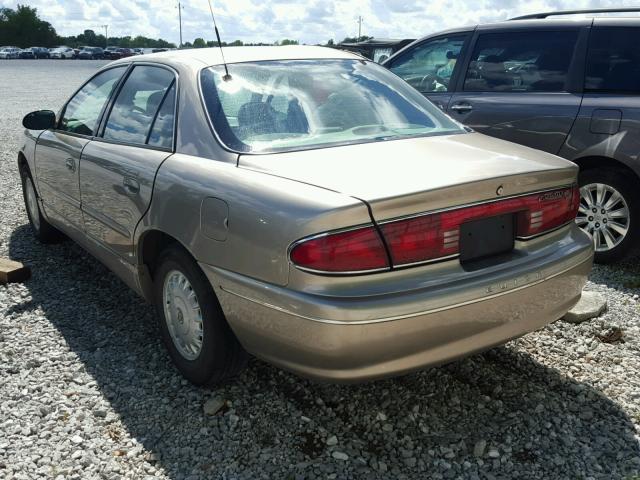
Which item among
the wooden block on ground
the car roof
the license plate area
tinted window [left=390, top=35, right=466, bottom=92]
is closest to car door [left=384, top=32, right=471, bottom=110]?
tinted window [left=390, top=35, right=466, bottom=92]

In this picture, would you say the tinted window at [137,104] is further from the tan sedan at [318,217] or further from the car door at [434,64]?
the car door at [434,64]

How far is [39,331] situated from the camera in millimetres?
3961

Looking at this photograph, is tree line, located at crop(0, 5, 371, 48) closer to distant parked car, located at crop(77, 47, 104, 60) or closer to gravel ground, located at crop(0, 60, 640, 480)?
distant parked car, located at crop(77, 47, 104, 60)

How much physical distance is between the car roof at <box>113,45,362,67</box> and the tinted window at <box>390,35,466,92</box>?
2241 mm

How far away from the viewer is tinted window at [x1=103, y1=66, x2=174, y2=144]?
357 cm

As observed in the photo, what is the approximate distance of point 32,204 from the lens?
563 cm

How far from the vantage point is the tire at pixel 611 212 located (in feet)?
16.2

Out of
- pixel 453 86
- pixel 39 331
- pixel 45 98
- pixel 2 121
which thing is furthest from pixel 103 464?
pixel 45 98

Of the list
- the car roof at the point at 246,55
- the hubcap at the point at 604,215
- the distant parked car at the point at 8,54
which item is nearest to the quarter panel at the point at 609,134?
the hubcap at the point at 604,215

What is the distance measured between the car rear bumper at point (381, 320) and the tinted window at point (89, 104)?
1887 mm

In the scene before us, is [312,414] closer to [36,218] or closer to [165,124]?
[165,124]

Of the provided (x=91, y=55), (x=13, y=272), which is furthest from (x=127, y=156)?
(x=91, y=55)

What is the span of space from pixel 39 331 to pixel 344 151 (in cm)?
224

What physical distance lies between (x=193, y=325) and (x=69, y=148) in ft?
6.05
